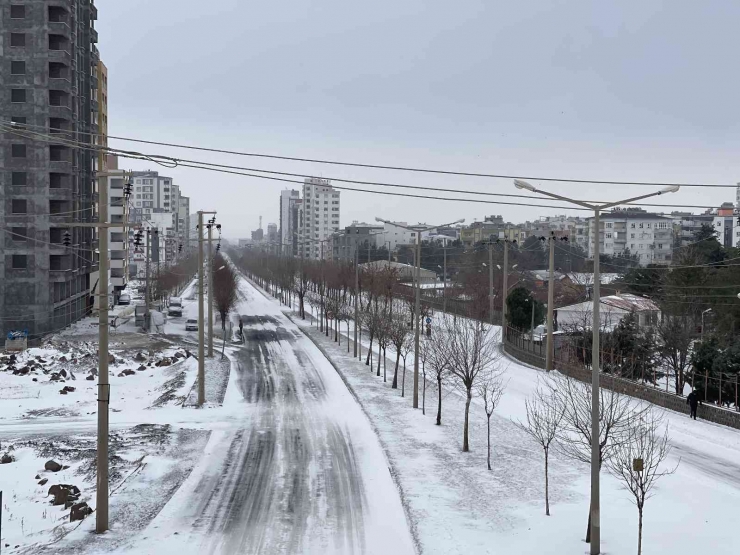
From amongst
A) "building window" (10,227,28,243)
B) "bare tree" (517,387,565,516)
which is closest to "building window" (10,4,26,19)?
"building window" (10,227,28,243)

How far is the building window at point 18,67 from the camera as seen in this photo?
53375 millimetres

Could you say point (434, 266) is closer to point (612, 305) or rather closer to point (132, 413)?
point (612, 305)

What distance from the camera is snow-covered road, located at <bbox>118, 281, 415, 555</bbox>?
1564 cm

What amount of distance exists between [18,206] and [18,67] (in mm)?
9805

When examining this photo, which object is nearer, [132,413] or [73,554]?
[73,554]

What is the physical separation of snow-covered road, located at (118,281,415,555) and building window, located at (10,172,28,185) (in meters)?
29.1

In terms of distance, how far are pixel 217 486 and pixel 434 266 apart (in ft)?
423

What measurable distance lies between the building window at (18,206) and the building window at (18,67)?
29.3ft

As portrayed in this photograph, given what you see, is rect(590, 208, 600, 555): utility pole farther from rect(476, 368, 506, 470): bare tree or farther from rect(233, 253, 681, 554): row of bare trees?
rect(476, 368, 506, 470): bare tree

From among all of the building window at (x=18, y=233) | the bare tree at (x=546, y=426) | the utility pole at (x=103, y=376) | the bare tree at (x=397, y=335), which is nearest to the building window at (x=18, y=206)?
the building window at (x=18, y=233)

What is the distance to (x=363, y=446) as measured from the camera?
2441cm

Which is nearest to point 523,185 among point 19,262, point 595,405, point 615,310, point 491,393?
point 595,405

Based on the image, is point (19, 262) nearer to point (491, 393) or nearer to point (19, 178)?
point (19, 178)

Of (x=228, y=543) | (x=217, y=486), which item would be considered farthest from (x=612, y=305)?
(x=228, y=543)
